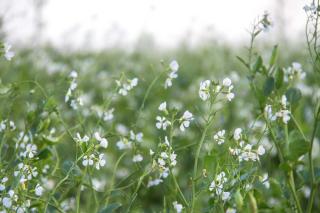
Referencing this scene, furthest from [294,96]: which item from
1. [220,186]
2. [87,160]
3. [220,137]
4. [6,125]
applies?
[6,125]

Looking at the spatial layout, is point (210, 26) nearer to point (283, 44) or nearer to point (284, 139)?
point (283, 44)

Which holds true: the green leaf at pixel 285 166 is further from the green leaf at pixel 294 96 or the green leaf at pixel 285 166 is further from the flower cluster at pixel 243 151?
the green leaf at pixel 294 96

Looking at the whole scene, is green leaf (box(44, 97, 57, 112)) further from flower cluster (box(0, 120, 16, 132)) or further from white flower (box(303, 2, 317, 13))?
white flower (box(303, 2, 317, 13))

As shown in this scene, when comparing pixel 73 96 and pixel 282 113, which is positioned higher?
pixel 282 113

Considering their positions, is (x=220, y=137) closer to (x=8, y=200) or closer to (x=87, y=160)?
(x=87, y=160)

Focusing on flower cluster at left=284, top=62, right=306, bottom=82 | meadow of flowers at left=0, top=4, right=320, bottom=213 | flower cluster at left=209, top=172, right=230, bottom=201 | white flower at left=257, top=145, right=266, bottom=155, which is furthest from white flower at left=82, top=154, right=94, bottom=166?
flower cluster at left=284, top=62, right=306, bottom=82

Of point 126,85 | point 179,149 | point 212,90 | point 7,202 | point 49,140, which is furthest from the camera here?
point 126,85

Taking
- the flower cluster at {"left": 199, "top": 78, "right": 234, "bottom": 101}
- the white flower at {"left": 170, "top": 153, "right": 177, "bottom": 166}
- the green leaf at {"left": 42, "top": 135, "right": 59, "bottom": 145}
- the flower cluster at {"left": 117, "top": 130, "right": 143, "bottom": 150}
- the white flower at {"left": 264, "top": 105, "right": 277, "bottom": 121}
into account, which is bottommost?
the flower cluster at {"left": 117, "top": 130, "right": 143, "bottom": 150}

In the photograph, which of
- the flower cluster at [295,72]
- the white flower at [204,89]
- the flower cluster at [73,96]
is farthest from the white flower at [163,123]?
the flower cluster at [295,72]
